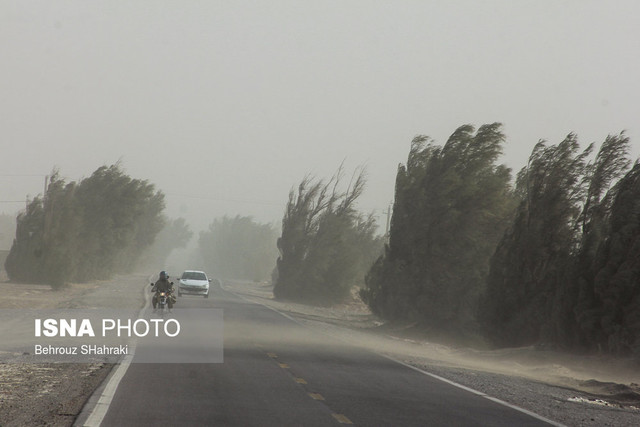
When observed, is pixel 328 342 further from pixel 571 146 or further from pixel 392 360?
pixel 571 146

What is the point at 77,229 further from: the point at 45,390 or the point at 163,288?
the point at 45,390

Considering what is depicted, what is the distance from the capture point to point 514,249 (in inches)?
1109

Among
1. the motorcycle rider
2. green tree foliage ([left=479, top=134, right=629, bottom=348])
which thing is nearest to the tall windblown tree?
green tree foliage ([left=479, top=134, right=629, bottom=348])

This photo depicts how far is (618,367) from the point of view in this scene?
20.3 metres

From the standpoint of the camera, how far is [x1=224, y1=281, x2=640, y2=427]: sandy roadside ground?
1379cm

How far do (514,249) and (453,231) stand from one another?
8.09 metres

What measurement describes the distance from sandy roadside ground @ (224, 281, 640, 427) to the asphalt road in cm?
93

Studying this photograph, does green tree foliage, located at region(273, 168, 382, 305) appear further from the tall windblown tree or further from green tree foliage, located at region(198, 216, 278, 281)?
green tree foliage, located at region(198, 216, 278, 281)

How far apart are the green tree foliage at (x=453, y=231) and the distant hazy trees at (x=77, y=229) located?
83.9ft

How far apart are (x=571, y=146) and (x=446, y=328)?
1077 cm

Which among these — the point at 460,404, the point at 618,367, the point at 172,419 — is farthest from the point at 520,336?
the point at 172,419

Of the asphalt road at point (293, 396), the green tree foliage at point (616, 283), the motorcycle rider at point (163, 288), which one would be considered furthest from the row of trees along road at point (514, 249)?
the motorcycle rider at point (163, 288)

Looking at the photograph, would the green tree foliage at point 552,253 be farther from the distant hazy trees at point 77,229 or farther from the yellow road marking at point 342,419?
the distant hazy trees at point 77,229

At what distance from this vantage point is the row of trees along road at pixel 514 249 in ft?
71.1
